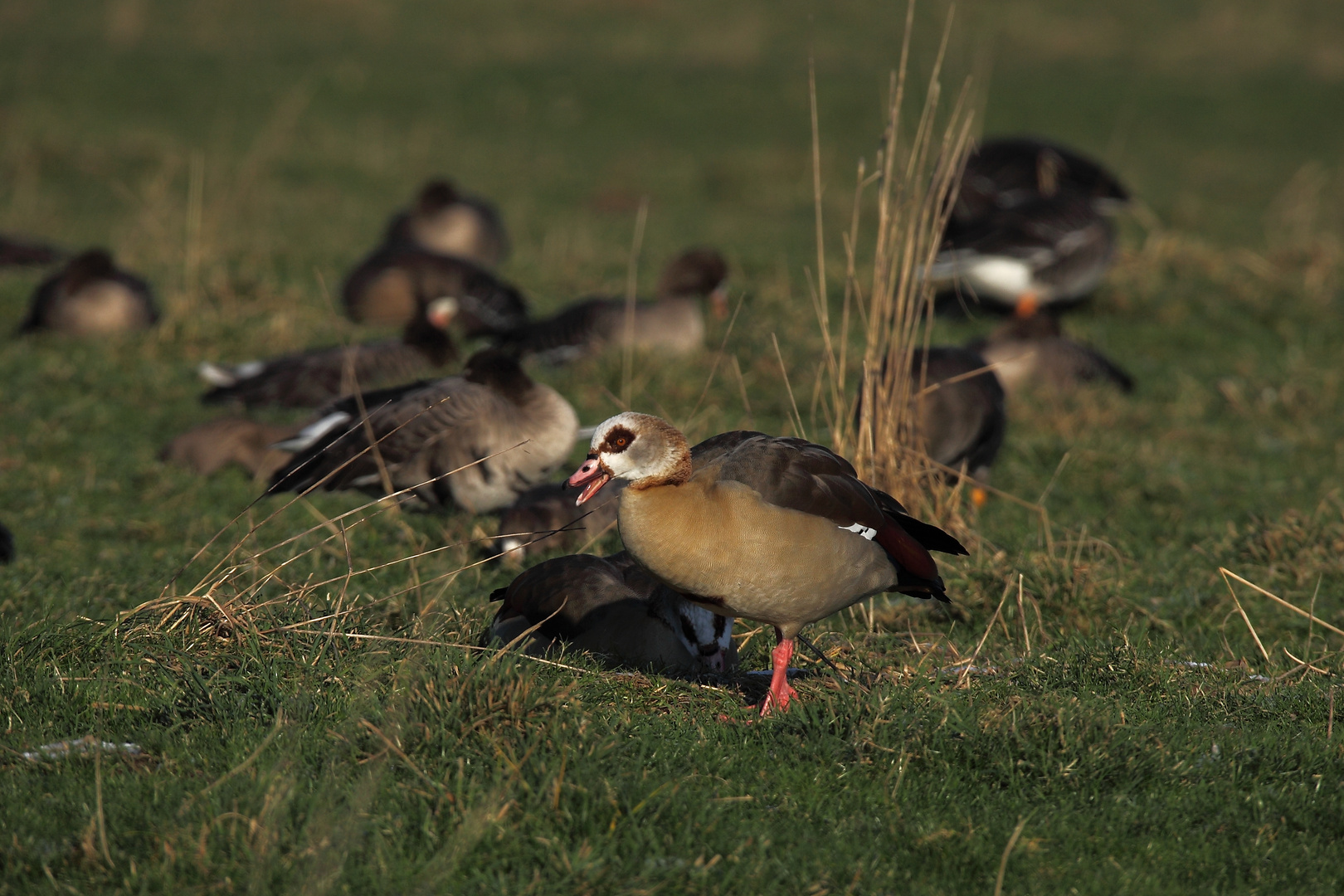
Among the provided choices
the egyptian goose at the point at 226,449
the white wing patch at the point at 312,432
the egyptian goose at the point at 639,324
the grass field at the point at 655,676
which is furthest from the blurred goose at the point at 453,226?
the egyptian goose at the point at 226,449

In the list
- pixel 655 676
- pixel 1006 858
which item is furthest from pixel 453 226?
pixel 1006 858

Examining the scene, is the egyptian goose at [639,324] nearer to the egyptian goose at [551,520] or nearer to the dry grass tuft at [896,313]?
the egyptian goose at [551,520]

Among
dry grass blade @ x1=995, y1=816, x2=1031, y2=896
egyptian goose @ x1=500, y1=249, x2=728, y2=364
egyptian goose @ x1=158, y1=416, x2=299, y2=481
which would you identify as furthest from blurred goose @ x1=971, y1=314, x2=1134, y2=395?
dry grass blade @ x1=995, y1=816, x2=1031, y2=896

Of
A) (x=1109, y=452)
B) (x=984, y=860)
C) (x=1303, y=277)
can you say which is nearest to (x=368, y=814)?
(x=984, y=860)

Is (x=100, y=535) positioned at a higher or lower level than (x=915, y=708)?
lower

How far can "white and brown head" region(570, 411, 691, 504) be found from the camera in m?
4.62

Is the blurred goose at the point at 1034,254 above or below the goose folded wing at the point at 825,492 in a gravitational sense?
below

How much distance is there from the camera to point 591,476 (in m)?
4.73

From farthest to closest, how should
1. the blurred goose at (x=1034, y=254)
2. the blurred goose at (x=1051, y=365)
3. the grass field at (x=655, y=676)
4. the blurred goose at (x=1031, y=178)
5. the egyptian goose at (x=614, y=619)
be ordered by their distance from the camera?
the blurred goose at (x=1031, y=178), the blurred goose at (x=1034, y=254), the blurred goose at (x=1051, y=365), the egyptian goose at (x=614, y=619), the grass field at (x=655, y=676)

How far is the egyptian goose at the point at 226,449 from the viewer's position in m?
8.49

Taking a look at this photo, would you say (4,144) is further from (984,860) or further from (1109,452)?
(984,860)

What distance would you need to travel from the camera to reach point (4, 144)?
1962cm

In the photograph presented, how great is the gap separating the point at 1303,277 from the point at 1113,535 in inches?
284

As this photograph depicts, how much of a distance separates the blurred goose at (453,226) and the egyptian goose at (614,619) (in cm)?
954
